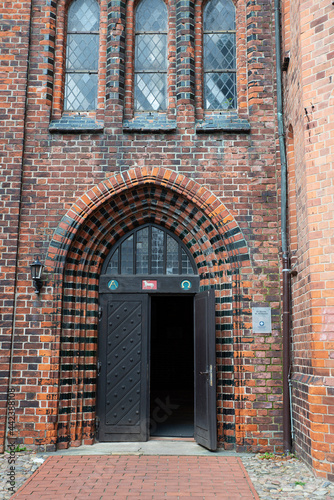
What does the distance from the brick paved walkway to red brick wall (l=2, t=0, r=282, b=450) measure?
0.79 metres

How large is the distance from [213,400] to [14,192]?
4137mm

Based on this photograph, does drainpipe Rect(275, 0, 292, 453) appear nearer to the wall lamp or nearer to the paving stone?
the paving stone

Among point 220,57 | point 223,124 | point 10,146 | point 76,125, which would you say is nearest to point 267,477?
point 223,124

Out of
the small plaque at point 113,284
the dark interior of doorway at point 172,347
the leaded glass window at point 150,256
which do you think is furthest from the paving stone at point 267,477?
the dark interior of doorway at point 172,347

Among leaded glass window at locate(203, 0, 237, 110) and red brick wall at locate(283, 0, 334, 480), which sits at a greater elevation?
leaded glass window at locate(203, 0, 237, 110)

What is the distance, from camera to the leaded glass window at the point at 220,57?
7594 millimetres

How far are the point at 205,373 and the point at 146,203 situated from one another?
2.69 metres

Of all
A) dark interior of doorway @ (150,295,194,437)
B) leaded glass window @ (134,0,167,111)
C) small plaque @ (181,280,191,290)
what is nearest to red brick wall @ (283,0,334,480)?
small plaque @ (181,280,191,290)

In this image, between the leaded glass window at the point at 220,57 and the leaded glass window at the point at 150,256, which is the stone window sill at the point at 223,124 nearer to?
the leaded glass window at the point at 220,57

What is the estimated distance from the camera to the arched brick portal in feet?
21.9

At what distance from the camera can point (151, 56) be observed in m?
7.71

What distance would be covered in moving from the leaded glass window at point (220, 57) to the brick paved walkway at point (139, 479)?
5.28 m

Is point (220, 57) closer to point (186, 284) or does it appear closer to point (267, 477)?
point (186, 284)

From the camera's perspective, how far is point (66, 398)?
6.69 meters
